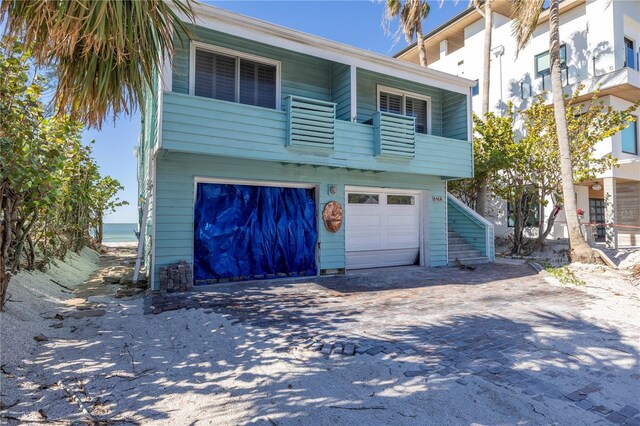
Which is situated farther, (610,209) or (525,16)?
(610,209)

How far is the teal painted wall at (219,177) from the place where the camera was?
24.0 ft

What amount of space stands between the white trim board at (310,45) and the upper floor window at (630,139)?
1012cm

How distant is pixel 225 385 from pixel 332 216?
6.34 metres

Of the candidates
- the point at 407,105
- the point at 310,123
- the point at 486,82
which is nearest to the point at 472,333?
the point at 310,123

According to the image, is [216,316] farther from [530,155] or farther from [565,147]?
[530,155]

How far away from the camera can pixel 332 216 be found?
9.20 meters

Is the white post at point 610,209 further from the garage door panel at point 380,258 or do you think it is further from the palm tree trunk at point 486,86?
the garage door panel at point 380,258

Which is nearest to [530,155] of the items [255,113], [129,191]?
[255,113]

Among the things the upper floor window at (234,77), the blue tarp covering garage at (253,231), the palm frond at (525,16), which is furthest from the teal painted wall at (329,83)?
the palm frond at (525,16)

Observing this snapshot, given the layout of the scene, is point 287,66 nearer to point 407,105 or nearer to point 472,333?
point 407,105

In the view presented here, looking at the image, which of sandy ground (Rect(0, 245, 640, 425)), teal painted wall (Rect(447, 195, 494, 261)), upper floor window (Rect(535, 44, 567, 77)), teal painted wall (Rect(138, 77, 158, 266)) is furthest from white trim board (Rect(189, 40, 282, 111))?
upper floor window (Rect(535, 44, 567, 77))

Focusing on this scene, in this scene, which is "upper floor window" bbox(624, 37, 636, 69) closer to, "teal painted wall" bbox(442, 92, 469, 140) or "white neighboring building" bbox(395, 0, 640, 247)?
"white neighboring building" bbox(395, 0, 640, 247)

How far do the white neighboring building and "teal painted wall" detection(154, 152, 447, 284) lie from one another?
9.04 meters

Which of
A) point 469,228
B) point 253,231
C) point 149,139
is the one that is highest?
point 149,139
